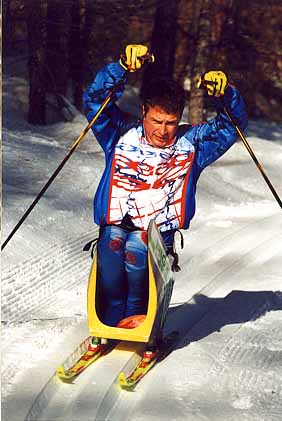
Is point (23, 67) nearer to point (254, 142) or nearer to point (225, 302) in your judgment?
point (254, 142)

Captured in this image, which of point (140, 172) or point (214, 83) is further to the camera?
point (140, 172)

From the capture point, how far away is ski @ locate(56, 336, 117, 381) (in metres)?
4.93

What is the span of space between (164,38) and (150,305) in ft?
38.1

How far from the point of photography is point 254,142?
1420cm

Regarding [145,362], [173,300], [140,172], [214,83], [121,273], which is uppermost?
[214,83]

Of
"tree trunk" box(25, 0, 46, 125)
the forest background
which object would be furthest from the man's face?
"tree trunk" box(25, 0, 46, 125)

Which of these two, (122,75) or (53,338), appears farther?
(53,338)

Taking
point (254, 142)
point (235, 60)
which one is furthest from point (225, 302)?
point (235, 60)

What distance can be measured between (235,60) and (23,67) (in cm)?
387

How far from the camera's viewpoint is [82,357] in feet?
17.1

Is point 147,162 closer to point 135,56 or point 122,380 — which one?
point 135,56

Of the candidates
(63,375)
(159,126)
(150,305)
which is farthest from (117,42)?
(63,375)

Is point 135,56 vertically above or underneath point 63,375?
above

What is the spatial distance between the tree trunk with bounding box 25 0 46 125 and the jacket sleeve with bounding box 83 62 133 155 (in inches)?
310
